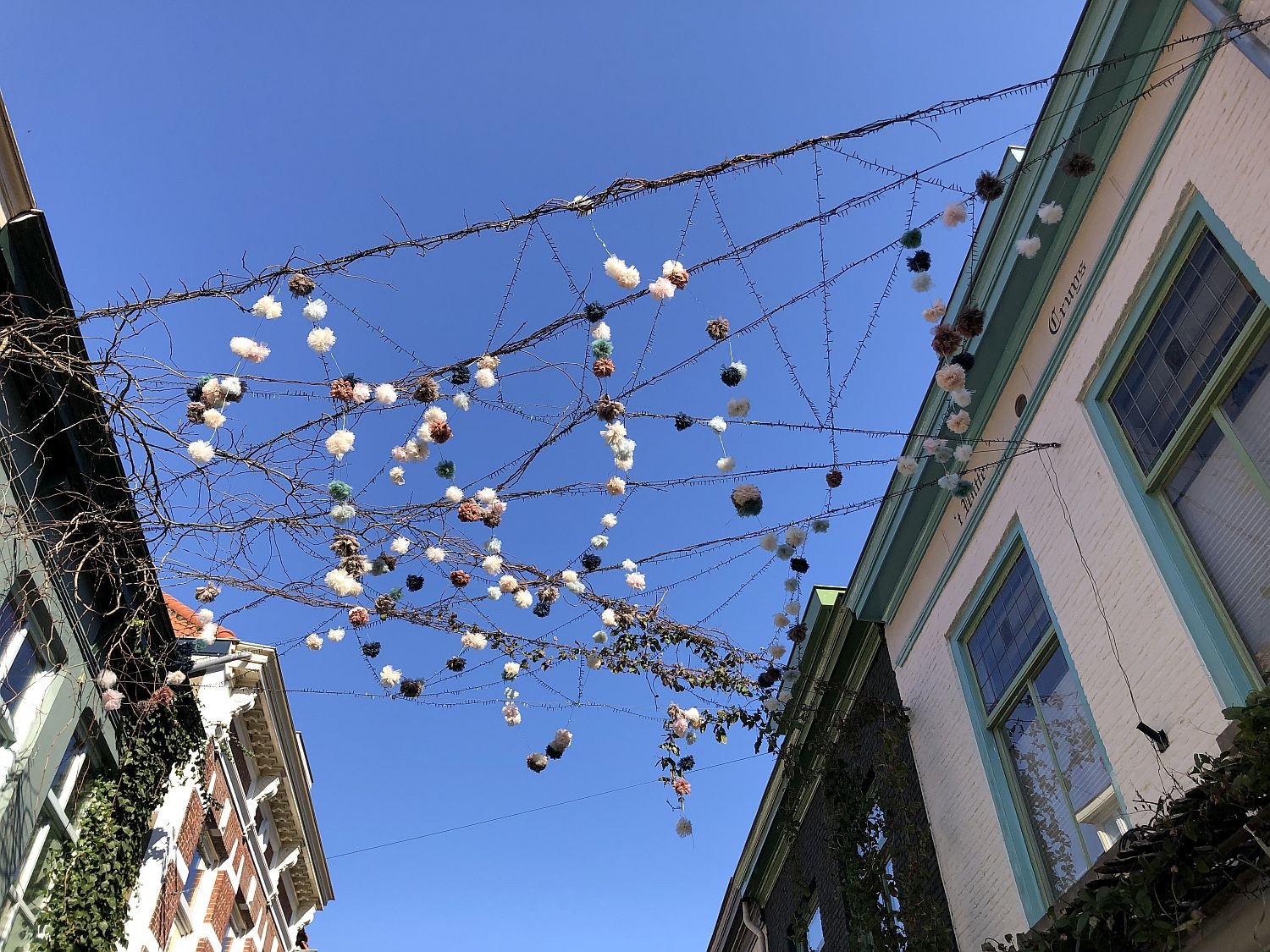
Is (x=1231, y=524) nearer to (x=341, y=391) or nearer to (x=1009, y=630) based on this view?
(x=1009, y=630)

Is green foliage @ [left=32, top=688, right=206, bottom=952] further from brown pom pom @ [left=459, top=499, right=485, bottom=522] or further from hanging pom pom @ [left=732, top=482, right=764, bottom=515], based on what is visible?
hanging pom pom @ [left=732, top=482, right=764, bottom=515]

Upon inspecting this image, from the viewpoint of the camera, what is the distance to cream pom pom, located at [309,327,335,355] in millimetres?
6570

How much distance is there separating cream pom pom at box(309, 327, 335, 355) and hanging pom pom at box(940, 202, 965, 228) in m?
4.62

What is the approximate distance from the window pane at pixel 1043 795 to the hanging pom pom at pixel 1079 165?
387 cm

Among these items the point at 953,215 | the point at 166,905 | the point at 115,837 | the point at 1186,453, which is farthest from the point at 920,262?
the point at 166,905

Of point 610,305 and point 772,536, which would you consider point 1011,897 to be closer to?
point 772,536

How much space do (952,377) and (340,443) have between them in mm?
4739

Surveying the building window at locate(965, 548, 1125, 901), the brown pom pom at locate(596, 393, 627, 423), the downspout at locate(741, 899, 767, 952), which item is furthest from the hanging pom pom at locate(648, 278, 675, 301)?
the downspout at locate(741, 899, 767, 952)

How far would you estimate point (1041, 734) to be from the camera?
22.0 ft

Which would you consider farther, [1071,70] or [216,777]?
[216,777]

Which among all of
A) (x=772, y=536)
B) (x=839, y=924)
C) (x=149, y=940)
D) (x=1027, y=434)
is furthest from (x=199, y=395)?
(x=149, y=940)

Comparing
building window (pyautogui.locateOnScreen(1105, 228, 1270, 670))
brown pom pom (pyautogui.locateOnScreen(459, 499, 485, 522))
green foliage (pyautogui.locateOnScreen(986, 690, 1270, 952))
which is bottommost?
green foliage (pyautogui.locateOnScreen(986, 690, 1270, 952))

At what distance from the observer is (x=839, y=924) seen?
34.0ft

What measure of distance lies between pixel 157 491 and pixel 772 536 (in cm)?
521
